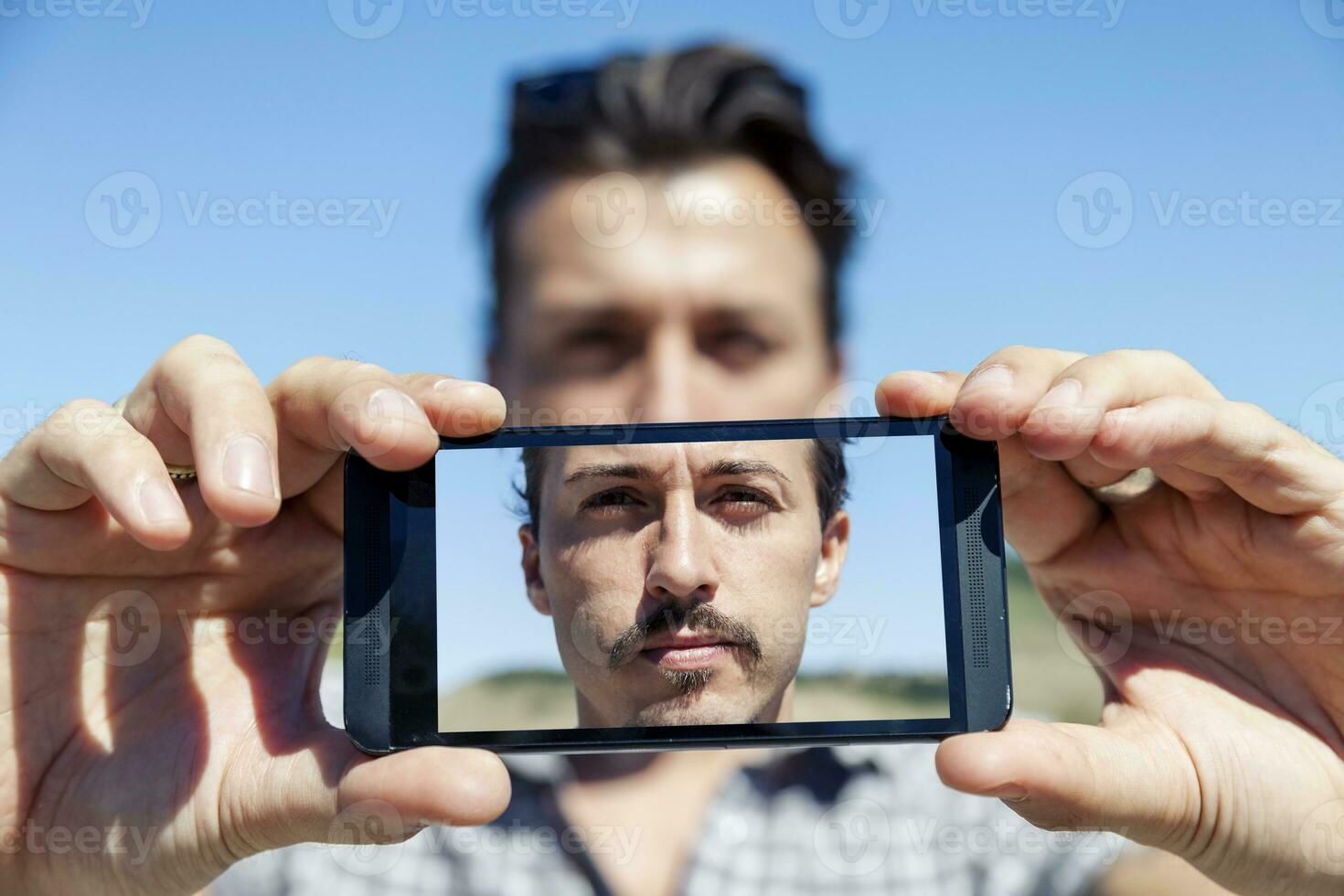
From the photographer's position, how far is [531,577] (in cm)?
171

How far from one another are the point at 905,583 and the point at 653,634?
0.50 meters

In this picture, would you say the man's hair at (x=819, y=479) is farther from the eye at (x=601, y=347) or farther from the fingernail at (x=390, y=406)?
the eye at (x=601, y=347)

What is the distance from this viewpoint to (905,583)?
5.53 feet

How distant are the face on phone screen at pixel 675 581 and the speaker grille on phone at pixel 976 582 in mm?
55

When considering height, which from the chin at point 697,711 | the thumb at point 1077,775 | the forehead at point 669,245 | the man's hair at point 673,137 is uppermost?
the man's hair at point 673,137

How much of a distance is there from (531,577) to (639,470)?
1.00ft

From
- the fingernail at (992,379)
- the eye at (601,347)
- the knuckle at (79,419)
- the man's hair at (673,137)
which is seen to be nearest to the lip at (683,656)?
the fingernail at (992,379)

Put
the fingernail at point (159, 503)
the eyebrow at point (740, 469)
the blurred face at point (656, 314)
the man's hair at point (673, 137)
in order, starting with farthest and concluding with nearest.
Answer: the man's hair at point (673, 137) → the blurred face at point (656, 314) → the eyebrow at point (740, 469) → the fingernail at point (159, 503)

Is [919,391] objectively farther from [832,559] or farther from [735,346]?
[735,346]

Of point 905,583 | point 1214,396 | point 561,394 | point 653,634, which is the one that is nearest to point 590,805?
point 561,394

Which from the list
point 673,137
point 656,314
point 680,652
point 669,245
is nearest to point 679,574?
point 680,652

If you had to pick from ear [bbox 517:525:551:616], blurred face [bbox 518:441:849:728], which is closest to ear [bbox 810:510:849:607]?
blurred face [bbox 518:441:849:728]

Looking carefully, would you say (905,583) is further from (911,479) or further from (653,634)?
(653,634)

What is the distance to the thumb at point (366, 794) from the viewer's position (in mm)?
1426
